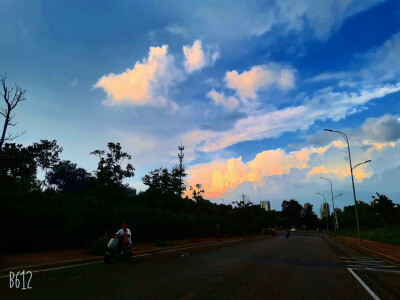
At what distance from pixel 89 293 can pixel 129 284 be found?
1.39 metres

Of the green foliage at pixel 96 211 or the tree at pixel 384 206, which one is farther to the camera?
the tree at pixel 384 206

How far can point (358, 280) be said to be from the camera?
10.2 m

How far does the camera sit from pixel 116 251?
14.1 meters

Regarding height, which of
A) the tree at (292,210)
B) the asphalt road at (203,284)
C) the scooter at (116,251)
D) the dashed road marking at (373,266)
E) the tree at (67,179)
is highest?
the tree at (67,179)

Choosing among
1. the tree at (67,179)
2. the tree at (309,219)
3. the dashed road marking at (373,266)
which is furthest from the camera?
the tree at (309,219)

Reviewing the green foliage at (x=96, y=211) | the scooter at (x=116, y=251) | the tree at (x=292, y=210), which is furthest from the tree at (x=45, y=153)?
the tree at (x=292, y=210)

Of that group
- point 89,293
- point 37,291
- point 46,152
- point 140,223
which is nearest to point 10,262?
point 37,291

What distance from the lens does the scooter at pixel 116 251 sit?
13750 mm

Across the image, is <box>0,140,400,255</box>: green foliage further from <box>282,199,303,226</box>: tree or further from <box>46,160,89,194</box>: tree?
<box>282,199,303,226</box>: tree

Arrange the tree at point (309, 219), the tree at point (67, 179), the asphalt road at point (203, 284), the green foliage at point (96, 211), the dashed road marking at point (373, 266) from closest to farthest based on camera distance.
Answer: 1. the asphalt road at point (203, 284)
2. the dashed road marking at point (373, 266)
3. the green foliage at point (96, 211)
4. the tree at point (67, 179)
5. the tree at point (309, 219)

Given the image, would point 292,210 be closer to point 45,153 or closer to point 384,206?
point 384,206

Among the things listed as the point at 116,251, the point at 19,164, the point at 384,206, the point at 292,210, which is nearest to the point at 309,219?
the point at 292,210

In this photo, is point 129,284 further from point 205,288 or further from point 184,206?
point 184,206

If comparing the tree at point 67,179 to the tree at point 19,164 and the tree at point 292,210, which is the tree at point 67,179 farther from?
the tree at point 292,210
